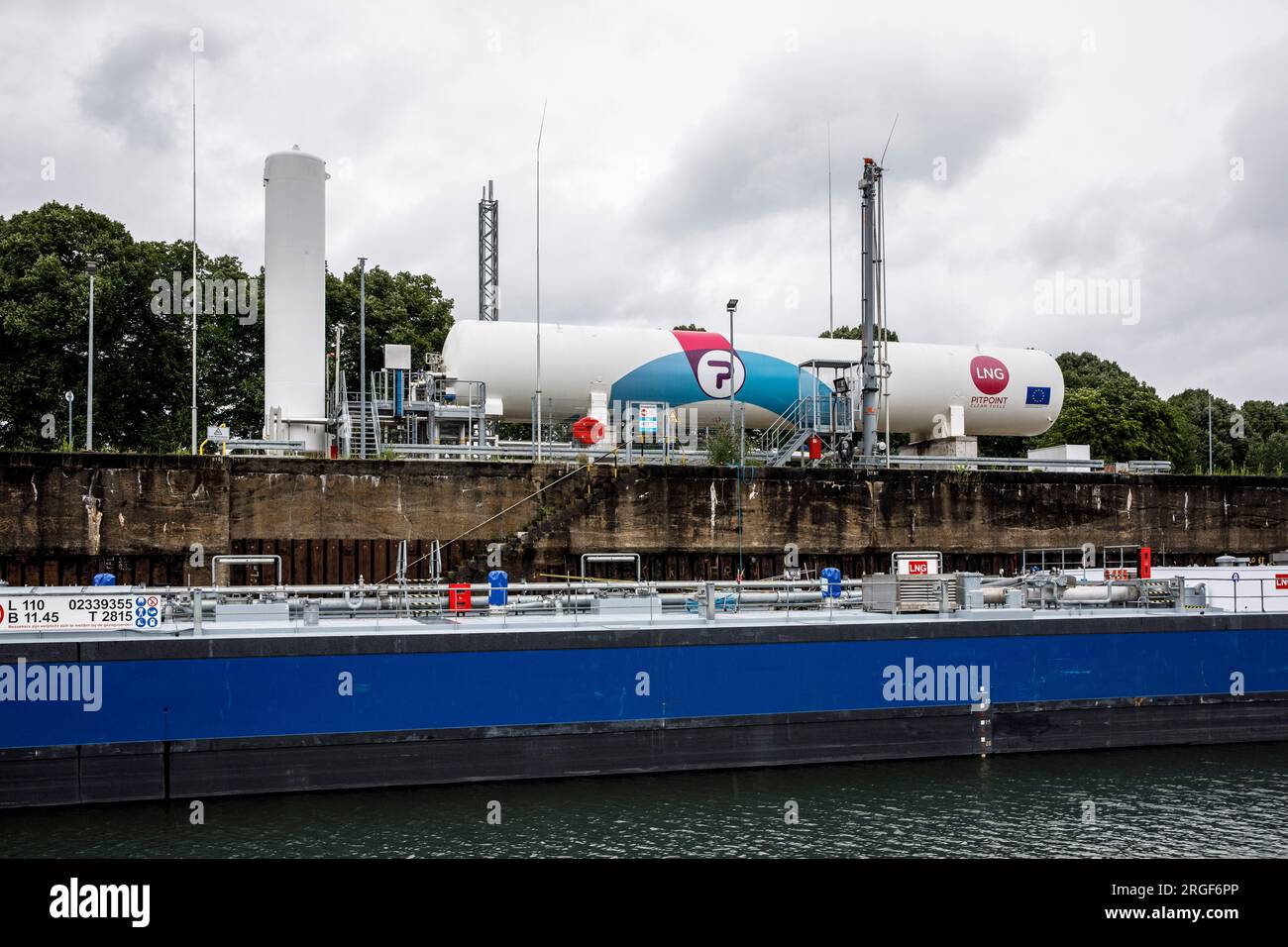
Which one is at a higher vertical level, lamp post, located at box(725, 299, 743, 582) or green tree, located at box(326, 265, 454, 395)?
green tree, located at box(326, 265, 454, 395)

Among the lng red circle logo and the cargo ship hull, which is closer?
the cargo ship hull

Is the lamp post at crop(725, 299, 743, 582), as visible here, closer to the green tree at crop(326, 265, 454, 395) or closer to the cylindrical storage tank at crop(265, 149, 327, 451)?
the cylindrical storage tank at crop(265, 149, 327, 451)

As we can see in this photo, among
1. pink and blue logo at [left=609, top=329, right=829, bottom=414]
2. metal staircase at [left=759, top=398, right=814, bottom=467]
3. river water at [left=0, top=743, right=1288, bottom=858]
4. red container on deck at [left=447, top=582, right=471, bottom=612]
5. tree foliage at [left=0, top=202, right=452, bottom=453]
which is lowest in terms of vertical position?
river water at [left=0, top=743, right=1288, bottom=858]

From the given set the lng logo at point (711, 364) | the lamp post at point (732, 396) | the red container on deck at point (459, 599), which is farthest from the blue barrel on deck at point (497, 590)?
the lng logo at point (711, 364)

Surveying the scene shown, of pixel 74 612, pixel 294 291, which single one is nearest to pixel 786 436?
pixel 294 291

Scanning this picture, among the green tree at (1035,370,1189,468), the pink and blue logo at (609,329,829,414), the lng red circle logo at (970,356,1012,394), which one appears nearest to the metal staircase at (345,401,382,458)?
the pink and blue logo at (609,329,829,414)

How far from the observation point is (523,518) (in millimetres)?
25375

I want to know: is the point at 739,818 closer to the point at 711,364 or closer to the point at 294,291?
the point at 294,291

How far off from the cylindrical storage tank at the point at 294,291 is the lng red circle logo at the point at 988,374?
2058 centimetres

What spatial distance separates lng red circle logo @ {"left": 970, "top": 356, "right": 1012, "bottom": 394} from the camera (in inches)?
1339

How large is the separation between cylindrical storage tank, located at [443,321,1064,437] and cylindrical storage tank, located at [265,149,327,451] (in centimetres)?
449
